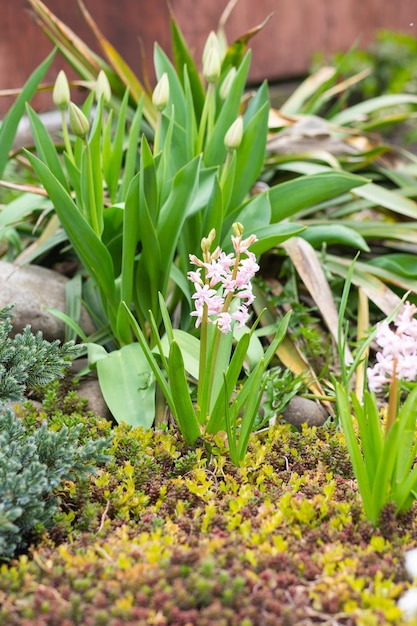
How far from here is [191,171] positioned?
231cm

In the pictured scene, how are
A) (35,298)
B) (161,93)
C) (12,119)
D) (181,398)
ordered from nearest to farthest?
1. (181,398)
2. (161,93)
3. (35,298)
4. (12,119)

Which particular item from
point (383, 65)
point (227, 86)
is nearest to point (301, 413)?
point (227, 86)

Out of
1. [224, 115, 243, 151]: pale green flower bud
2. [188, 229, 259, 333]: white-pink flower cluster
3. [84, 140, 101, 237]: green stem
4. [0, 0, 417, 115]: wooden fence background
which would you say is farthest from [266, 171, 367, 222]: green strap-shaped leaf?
[0, 0, 417, 115]: wooden fence background

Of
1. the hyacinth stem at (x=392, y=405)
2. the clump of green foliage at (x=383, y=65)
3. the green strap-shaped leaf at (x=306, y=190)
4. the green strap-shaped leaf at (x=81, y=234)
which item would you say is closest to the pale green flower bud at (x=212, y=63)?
the green strap-shaped leaf at (x=306, y=190)

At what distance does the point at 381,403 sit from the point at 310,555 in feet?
3.95

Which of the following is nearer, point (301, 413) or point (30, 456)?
point (30, 456)

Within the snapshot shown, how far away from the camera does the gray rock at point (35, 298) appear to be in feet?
Result: 8.16

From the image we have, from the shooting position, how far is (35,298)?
2.56 metres

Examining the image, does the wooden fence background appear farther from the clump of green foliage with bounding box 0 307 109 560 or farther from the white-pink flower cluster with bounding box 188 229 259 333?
the white-pink flower cluster with bounding box 188 229 259 333

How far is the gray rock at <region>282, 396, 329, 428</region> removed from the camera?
2320 millimetres

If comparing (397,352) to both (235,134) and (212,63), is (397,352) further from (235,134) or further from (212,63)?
(212,63)

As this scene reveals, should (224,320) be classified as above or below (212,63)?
below

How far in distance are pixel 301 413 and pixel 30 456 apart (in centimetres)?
100

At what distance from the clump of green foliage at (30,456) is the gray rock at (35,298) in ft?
1.47
